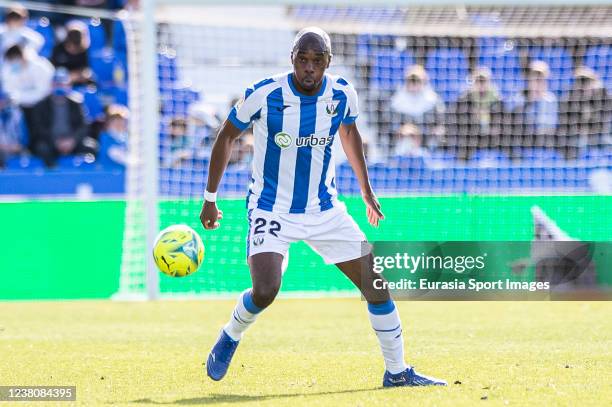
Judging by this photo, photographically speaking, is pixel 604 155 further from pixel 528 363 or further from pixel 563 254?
pixel 528 363

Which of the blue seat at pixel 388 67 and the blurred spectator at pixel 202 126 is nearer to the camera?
the blurred spectator at pixel 202 126

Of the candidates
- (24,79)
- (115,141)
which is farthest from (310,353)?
(24,79)

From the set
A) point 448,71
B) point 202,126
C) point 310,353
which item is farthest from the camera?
point 448,71

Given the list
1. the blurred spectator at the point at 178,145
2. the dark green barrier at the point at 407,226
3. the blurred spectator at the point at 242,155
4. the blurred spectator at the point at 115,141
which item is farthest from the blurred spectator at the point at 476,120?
the blurred spectator at the point at 115,141

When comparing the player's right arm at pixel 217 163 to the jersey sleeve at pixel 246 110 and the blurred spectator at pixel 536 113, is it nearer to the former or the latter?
the jersey sleeve at pixel 246 110

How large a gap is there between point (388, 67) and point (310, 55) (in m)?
10.5

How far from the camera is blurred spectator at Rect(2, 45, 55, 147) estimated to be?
19188 millimetres

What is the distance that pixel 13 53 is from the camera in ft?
63.0

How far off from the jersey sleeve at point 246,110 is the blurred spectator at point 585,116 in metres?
9.89

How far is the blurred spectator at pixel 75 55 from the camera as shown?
19.8 m

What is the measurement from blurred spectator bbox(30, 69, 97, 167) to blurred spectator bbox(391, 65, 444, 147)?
199 inches

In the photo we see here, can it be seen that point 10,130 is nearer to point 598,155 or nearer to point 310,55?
point 598,155

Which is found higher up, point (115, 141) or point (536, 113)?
point (536, 113)

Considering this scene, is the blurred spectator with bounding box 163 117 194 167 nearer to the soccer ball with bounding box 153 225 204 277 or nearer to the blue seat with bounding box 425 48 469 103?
the blue seat with bounding box 425 48 469 103
